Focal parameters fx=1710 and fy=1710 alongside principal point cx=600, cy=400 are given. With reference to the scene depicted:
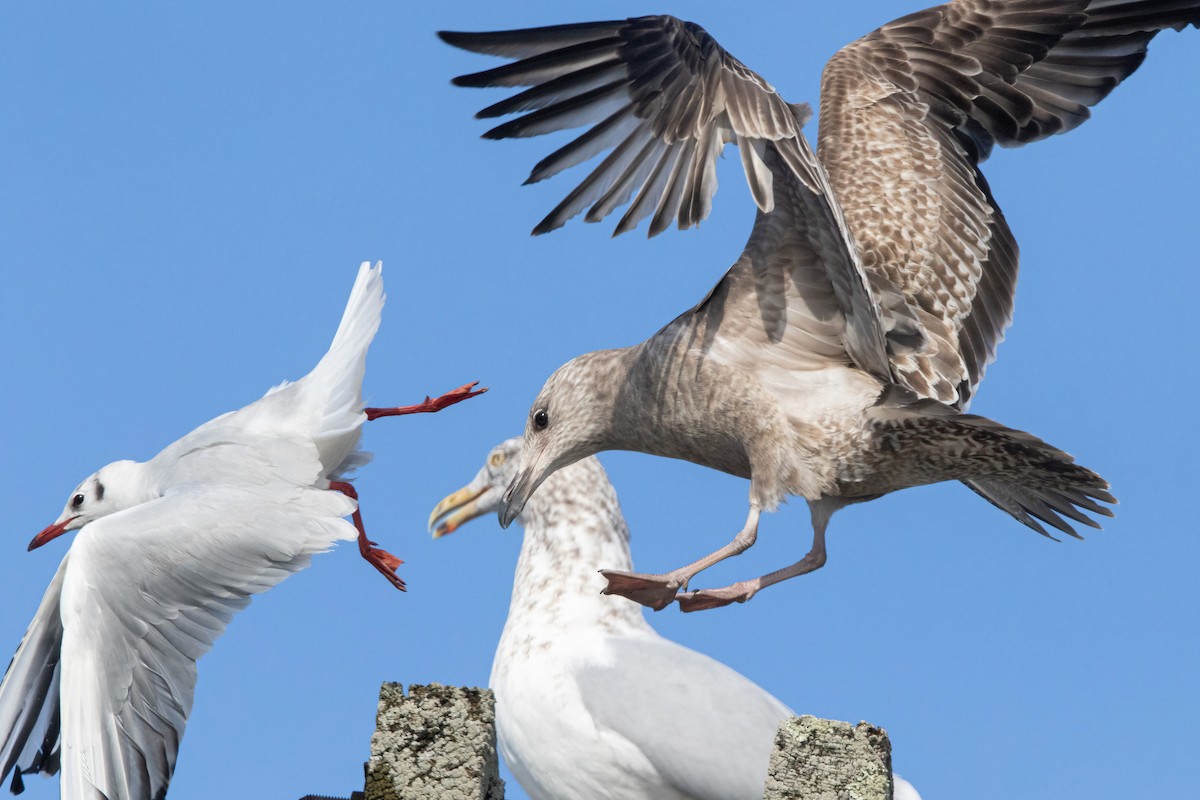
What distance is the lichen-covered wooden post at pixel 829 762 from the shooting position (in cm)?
417

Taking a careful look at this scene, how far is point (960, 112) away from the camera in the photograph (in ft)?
25.2

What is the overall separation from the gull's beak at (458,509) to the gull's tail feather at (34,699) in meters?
2.14

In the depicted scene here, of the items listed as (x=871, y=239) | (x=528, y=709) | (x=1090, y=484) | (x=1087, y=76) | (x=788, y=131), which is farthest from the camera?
(x=1087, y=76)

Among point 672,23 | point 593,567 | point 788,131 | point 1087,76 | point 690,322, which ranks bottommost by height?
point 593,567

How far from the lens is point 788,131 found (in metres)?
5.54

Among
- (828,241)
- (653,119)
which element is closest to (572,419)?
(828,241)

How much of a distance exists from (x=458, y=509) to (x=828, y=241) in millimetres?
2683

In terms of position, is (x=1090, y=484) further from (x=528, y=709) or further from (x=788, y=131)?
(x=528, y=709)

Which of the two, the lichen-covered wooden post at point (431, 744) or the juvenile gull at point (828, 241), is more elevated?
the juvenile gull at point (828, 241)

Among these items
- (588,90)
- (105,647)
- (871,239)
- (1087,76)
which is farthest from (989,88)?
(105,647)

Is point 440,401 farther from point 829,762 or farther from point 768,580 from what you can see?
point 829,762

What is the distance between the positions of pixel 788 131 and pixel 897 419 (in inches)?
45.0

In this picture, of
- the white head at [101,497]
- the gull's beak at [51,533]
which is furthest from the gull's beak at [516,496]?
the gull's beak at [51,533]

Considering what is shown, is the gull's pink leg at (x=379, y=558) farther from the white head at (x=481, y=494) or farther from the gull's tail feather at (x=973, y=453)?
the gull's tail feather at (x=973, y=453)
